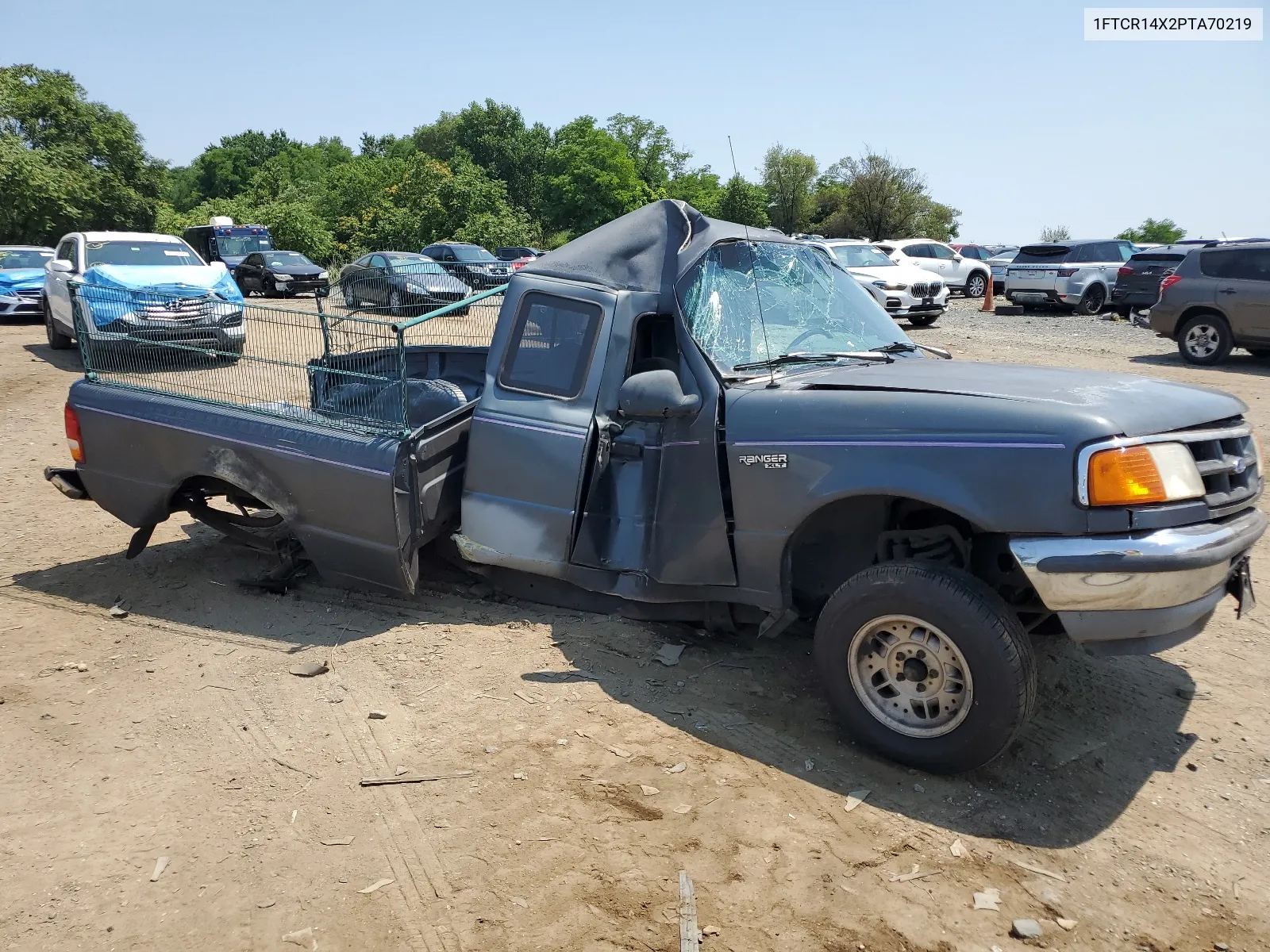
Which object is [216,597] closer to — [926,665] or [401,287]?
[401,287]

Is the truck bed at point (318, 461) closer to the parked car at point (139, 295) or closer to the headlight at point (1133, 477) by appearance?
the parked car at point (139, 295)

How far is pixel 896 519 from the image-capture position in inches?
152

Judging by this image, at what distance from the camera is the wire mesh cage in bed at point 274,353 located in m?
4.88

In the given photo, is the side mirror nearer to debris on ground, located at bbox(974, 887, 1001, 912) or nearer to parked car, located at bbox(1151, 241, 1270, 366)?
debris on ground, located at bbox(974, 887, 1001, 912)

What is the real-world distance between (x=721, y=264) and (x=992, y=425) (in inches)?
67.4

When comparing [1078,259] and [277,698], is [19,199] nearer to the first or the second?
[1078,259]

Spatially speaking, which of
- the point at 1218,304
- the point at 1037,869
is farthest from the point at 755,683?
the point at 1218,304

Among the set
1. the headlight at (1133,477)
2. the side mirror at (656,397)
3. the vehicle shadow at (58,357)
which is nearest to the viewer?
the headlight at (1133,477)

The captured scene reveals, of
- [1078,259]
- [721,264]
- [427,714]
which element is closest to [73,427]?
[427,714]

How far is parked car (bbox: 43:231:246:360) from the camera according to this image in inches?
206

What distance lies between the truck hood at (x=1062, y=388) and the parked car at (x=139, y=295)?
3.28 metres

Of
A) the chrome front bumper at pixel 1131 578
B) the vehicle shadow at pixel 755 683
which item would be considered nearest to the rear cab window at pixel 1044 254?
the vehicle shadow at pixel 755 683

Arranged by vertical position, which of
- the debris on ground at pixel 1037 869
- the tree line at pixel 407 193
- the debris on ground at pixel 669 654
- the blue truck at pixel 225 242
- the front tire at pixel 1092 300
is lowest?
the debris on ground at pixel 1037 869

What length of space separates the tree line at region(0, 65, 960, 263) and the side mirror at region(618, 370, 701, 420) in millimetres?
27745
